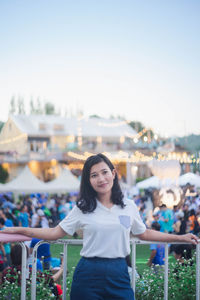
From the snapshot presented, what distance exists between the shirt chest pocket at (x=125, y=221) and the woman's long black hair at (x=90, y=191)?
3.0 inches

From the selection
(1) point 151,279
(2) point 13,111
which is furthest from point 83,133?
(1) point 151,279

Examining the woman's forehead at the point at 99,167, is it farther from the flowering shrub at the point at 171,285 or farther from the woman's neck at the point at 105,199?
the flowering shrub at the point at 171,285

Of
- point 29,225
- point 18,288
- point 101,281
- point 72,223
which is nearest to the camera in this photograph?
point 101,281

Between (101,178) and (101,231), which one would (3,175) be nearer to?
(101,178)

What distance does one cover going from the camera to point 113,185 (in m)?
2.72

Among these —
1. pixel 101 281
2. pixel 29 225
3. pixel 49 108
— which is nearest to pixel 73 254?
pixel 101 281

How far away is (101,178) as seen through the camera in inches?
103

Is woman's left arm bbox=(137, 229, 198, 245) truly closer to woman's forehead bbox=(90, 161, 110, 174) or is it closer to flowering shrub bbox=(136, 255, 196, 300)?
woman's forehead bbox=(90, 161, 110, 174)

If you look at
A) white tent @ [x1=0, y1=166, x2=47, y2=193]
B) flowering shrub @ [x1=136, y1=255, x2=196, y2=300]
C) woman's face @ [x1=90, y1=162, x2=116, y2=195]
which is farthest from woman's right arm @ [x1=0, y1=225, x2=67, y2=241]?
white tent @ [x1=0, y1=166, x2=47, y2=193]

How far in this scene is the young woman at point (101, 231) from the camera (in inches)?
97.5

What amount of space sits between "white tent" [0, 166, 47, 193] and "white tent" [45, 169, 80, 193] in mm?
444

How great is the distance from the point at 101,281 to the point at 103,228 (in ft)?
1.05

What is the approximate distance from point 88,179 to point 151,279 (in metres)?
1.54

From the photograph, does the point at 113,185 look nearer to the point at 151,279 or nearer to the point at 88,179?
the point at 88,179
